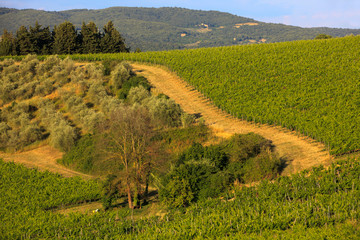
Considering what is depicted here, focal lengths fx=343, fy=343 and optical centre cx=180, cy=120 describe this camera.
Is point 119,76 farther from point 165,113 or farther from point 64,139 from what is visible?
point 165,113

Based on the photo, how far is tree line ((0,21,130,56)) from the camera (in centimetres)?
8319

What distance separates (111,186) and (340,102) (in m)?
28.5

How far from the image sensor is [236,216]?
22.1 metres

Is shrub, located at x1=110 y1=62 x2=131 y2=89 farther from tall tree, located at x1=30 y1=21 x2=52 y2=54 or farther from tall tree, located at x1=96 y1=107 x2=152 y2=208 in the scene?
tall tree, located at x1=30 y1=21 x2=52 y2=54

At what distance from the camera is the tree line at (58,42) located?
8319 cm

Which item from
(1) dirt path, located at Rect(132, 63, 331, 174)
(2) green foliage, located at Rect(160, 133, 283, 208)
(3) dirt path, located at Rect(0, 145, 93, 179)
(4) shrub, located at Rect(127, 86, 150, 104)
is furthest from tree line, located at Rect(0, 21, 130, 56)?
(2) green foliage, located at Rect(160, 133, 283, 208)

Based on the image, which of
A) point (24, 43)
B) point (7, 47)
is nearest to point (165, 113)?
point (24, 43)

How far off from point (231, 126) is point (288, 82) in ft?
47.1

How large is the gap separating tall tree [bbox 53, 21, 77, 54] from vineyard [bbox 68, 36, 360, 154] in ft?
31.8

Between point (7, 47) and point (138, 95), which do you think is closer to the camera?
Answer: point (138, 95)

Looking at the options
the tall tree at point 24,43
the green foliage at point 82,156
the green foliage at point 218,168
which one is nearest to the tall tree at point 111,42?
the tall tree at point 24,43

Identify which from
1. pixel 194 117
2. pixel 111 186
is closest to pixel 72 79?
pixel 194 117

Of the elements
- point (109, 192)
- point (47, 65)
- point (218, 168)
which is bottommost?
point (109, 192)

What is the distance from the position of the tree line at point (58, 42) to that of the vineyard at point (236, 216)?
58.4 meters
